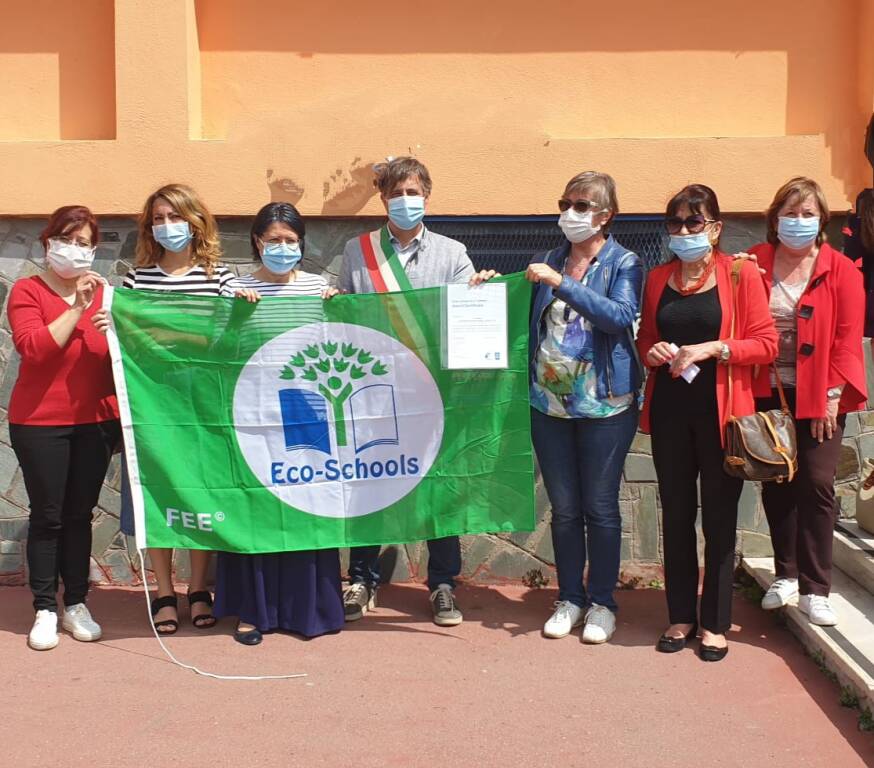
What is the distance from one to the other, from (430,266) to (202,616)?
205cm

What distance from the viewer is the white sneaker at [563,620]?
509 centimetres

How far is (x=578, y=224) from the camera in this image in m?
4.83

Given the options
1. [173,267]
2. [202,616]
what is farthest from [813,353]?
[202,616]

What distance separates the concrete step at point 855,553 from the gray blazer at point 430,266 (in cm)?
243

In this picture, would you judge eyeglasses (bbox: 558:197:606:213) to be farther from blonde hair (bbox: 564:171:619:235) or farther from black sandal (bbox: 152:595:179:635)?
black sandal (bbox: 152:595:179:635)

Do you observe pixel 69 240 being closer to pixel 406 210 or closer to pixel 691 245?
pixel 406 210

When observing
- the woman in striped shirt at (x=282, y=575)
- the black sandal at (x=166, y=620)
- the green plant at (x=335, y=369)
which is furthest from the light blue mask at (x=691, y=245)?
the black sandal at (x=166, y=620)

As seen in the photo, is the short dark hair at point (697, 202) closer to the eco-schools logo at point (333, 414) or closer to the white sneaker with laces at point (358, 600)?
the eco-schools logo at point (333, 414)

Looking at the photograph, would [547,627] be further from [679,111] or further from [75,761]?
[679,111]

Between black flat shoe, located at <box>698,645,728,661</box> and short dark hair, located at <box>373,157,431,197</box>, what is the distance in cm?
248

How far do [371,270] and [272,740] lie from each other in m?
2.25

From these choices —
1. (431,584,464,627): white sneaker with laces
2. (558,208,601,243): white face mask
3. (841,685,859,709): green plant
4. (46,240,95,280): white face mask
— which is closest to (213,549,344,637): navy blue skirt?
(431,584,464,627): white sneaker with laces

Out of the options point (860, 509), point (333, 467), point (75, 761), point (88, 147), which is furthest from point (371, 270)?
point (860, 509)

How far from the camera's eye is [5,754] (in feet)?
12.7
